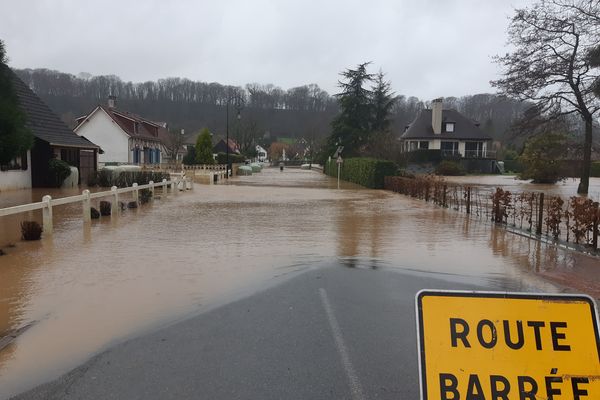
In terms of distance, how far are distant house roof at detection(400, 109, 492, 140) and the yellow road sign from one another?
220 ft

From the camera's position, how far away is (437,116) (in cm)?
6725

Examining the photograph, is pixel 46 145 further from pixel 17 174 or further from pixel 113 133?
pixel 113 133

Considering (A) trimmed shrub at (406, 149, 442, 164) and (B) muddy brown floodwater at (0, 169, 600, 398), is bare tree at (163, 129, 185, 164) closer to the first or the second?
(A) trimmed shrub at (406, 149, 442, 164)

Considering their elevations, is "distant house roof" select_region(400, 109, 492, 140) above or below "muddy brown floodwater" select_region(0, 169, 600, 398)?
above

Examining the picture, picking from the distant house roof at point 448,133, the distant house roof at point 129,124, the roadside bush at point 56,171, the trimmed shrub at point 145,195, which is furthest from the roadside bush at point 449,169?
the trimmed shrub at point 145,195

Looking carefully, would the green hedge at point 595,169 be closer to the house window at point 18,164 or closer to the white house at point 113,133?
the white house at point 113,133

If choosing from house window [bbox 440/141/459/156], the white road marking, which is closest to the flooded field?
house window [bbox 440/141/459/156]

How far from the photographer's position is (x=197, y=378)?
4.07 metres

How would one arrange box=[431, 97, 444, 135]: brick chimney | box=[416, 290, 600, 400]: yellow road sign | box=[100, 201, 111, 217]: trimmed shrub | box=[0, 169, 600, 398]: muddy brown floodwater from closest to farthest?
box=[416, 290, 600, 400]: yellow road sign → box=[0, 169, 600, 398]: muddy brown floodwater → box=[100, 201, 111, 217]: trimmed shrub → box=[431, 97, 444, 135]: brick chimney

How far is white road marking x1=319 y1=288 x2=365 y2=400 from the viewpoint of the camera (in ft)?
12.7

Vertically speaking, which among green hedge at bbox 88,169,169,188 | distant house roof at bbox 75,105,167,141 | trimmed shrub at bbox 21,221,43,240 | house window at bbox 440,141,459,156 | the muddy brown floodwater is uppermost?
distant house roof at bbox 75,105,167,141

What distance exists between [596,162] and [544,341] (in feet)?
242

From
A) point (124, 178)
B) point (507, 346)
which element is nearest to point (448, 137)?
point (124, 178)

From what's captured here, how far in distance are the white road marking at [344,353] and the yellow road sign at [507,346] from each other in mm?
1341
